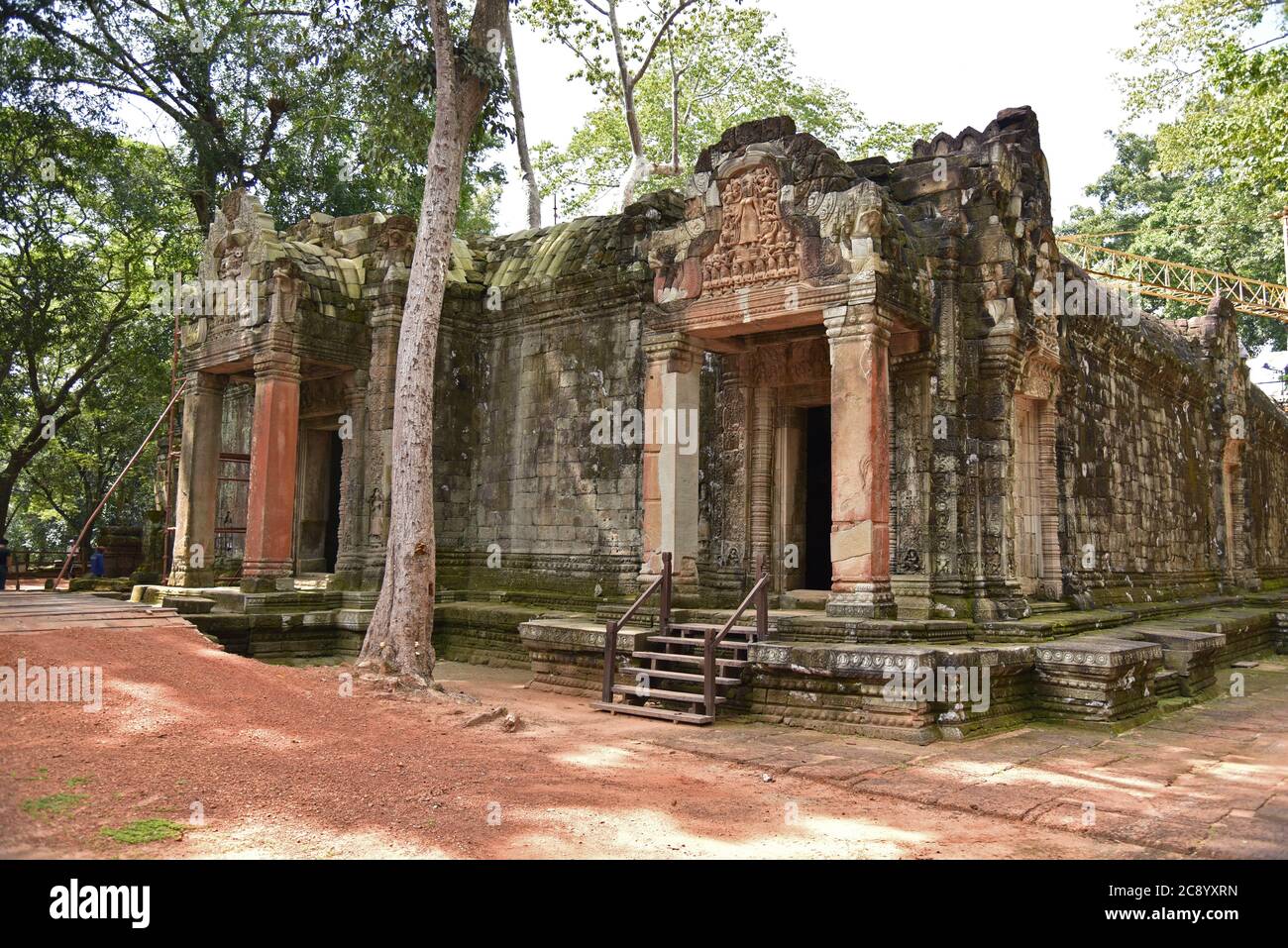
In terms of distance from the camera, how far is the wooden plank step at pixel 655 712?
320 inches

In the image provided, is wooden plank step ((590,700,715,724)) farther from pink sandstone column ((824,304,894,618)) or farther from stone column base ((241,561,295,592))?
stone column base ((241,561,295,592))

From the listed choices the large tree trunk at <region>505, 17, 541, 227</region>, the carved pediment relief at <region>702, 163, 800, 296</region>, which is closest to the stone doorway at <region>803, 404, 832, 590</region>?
the carved pediment relief at <region>702, 163, 800, 296</region>

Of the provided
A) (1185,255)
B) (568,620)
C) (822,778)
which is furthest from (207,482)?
(1185,255)

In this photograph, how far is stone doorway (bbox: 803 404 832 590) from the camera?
39.0 feet

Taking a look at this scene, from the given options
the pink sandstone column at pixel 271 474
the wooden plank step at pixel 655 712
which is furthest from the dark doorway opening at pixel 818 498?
the pink sandstone column at pixel 271 474

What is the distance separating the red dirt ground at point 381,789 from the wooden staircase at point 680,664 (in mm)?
591

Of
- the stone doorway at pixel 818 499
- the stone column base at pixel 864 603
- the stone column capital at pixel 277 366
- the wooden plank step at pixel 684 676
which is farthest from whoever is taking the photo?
the stone column capital at pixel 277 366

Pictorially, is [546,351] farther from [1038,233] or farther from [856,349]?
[1038,233]

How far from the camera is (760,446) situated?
1116cm

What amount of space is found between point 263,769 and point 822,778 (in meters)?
3.48

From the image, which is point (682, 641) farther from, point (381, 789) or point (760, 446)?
point (381, 789)

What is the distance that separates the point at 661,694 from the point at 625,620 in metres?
1.05

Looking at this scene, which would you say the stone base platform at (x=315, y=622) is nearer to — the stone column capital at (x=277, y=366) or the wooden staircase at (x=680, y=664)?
the stone column capital at (x=277, y=366)

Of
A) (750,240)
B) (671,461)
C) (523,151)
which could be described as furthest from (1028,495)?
(523,151)
